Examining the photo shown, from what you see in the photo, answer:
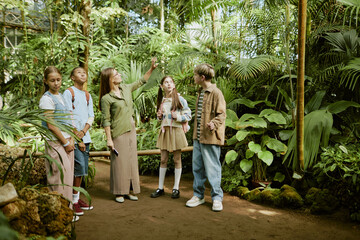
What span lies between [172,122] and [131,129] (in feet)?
1.93

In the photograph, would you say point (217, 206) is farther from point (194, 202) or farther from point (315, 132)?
point (315, 132)

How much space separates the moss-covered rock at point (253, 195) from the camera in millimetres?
4247

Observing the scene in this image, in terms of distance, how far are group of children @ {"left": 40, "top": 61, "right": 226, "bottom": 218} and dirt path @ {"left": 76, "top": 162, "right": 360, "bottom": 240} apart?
187 mm

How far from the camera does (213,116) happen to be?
3904 mm

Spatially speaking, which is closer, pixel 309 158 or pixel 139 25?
pixel 309 158

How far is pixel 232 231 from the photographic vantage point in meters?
3.22

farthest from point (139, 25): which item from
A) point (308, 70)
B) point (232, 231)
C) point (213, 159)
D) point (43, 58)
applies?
point (232, 231)

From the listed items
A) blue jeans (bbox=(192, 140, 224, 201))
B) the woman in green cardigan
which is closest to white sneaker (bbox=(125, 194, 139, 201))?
the woman in green cardigan

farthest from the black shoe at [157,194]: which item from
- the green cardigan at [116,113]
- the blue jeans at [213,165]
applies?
the green cardigan at [116,113]

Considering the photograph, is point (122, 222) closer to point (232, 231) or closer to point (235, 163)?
point (232, 231)

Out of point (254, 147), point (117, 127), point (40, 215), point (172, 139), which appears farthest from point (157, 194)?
point (40, 215)

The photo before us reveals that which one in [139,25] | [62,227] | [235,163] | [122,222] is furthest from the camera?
[139,25]

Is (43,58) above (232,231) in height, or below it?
above

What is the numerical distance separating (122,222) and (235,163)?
7.15 ft
